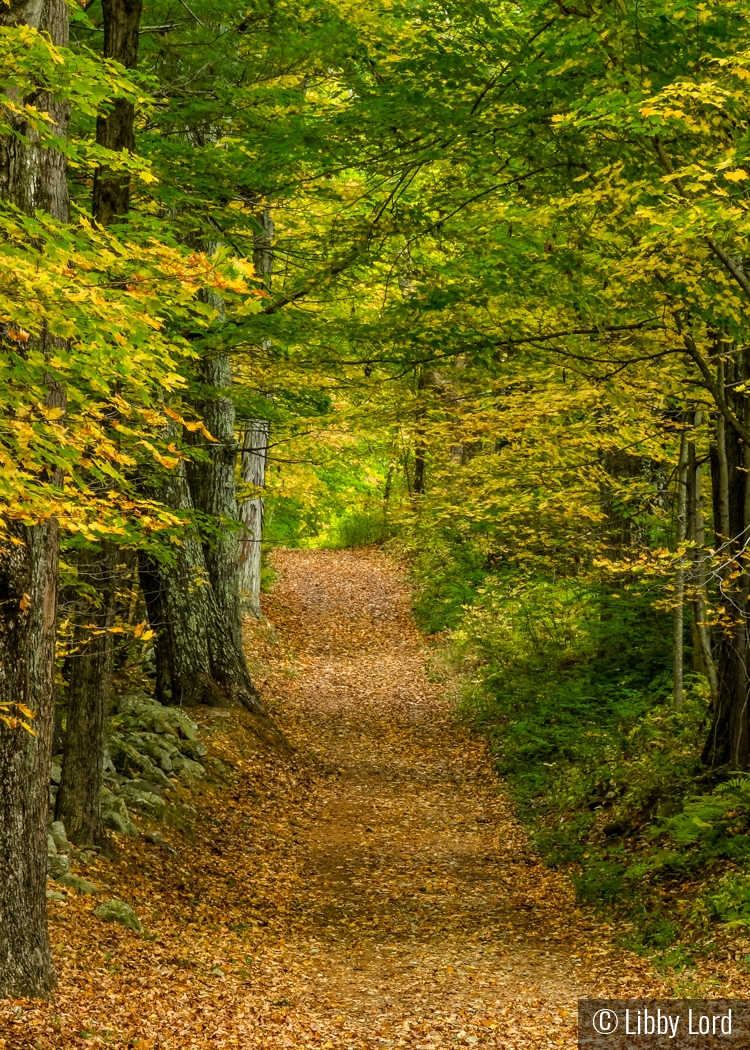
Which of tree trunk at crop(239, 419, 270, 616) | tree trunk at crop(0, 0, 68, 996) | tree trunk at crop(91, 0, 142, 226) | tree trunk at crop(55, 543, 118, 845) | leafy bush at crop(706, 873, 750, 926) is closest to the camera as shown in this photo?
tree trunk at crop(0, 0, 68, 996)

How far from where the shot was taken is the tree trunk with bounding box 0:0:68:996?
5.36 meters

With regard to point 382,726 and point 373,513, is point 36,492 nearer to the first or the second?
point 382,726

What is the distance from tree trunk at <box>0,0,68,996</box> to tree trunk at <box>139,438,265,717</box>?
18.9 feet

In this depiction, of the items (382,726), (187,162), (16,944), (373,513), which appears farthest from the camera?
(373,513)

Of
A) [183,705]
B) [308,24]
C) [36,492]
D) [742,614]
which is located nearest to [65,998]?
[36,492]

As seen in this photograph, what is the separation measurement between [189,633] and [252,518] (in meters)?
6.98

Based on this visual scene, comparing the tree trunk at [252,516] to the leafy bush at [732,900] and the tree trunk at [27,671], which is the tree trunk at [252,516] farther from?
the tree trunk at [27,671]

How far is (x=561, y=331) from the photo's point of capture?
934 centimetres

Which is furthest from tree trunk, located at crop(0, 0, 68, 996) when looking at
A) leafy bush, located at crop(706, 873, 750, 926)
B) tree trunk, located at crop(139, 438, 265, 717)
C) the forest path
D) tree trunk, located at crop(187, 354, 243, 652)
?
tree trunk, located at crop(187, 354, 243, 652)

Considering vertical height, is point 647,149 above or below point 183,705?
above

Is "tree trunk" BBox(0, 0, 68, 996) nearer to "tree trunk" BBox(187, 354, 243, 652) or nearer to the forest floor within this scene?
the forest floor

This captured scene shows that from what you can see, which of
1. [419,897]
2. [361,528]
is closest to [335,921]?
[419,897]

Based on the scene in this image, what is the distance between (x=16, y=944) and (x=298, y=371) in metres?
7.14

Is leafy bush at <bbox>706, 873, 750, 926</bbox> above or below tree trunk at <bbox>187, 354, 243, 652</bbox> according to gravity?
below
